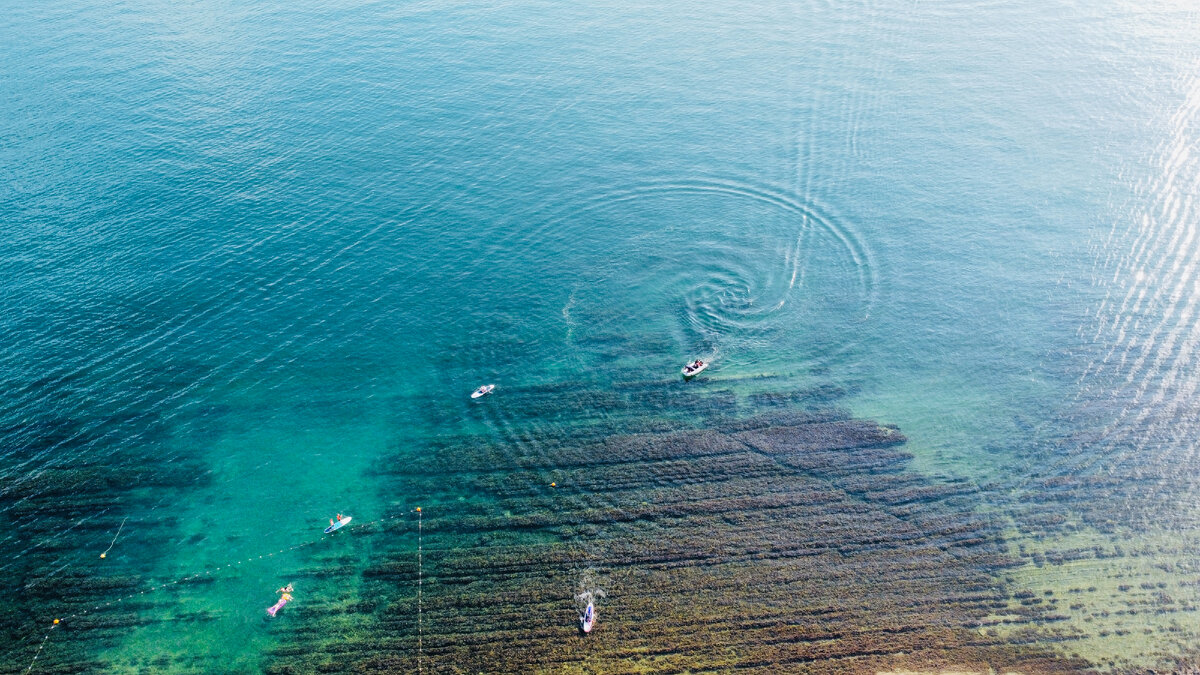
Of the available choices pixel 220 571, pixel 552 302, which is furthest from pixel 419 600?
pixel 552 302

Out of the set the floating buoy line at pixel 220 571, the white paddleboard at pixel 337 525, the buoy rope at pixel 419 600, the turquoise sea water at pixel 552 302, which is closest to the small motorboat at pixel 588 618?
the turquoise sea water at pixel 552 302

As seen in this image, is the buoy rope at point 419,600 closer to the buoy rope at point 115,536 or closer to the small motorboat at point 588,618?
the small motorboat at point 588,618

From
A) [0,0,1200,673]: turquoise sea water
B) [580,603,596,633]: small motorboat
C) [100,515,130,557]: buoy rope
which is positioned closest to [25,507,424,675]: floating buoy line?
[100,515,130,557]: buoy rope

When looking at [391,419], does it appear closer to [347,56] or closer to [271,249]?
[271,249]


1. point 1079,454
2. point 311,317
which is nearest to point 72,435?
point 311,317

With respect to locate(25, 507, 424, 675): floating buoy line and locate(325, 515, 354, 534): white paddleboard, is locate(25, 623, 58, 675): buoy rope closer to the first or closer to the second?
locate(25, 507, 424, 675): floating buoy line
